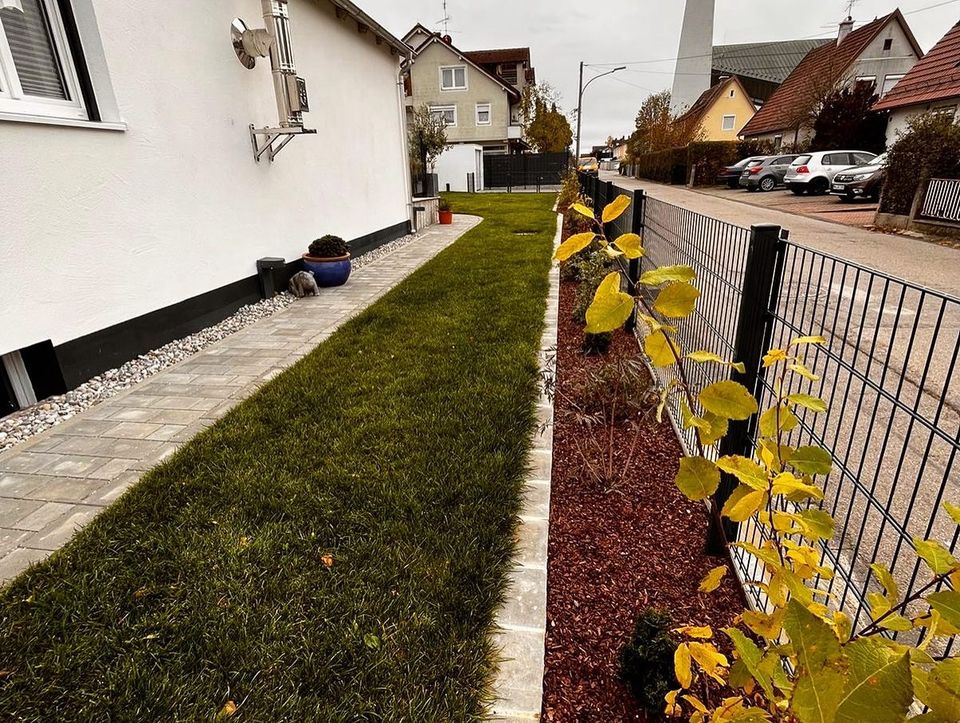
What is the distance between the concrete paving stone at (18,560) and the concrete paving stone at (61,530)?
29 mm

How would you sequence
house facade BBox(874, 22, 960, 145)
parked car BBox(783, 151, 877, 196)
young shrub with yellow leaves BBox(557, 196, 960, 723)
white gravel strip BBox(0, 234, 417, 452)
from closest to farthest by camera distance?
young shrub with yellow leaves BBox(557, 196, 960, 723)
white gravel strip BBox(0, 234, 417, 452)
house facade BBox(874, 22, 960, 145)
parked car BBox(783, 151, 877, 196)

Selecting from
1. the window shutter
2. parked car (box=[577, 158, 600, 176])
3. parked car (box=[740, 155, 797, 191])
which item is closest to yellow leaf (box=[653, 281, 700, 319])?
the window shutter

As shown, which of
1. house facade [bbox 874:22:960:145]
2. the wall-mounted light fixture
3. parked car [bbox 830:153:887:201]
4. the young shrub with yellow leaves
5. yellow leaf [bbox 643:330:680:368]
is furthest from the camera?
parked car [bbox 830:153:887:201]

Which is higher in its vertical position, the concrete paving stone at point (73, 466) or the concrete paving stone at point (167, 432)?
the concrete paving stone at point (167, 432)

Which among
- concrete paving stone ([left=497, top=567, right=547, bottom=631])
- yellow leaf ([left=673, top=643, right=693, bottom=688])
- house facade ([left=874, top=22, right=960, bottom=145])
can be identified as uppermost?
house facade ([left=874, top=22, right=960, bottom=145])

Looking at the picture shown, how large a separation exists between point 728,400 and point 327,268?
263 inches

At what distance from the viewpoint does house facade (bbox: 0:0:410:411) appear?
11.8 ft

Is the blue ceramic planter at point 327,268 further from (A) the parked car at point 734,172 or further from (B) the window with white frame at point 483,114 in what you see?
(B) the window with white frame at point 483,114

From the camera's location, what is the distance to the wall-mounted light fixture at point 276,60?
551 cm

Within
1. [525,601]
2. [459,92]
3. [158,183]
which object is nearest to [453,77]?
[459,92]

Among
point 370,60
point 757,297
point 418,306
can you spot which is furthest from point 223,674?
point 370,60

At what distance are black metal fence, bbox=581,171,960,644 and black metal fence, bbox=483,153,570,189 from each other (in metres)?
25.4

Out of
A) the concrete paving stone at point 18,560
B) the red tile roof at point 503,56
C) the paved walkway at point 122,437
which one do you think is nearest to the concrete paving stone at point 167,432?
the paved walkway at point 122,437

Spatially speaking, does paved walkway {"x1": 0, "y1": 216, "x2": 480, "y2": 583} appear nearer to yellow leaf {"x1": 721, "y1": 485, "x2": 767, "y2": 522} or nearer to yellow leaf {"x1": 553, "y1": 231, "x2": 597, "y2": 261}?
yellow leaf {"x1": 553, "y1": 231, "x2": 597, "y2": 261}
